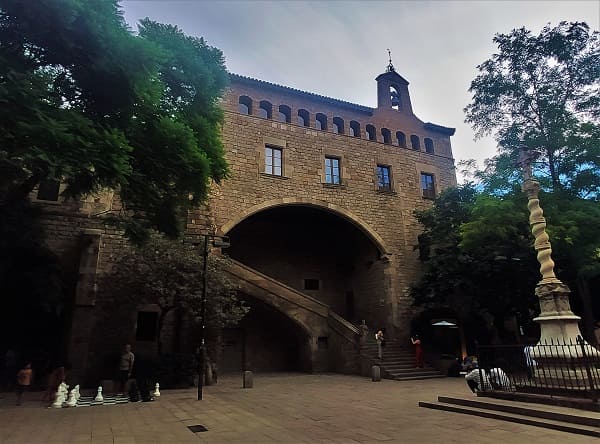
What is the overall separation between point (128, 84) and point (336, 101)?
1551cm

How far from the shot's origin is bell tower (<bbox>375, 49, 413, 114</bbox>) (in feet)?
82.0

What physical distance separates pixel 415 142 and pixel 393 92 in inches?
145

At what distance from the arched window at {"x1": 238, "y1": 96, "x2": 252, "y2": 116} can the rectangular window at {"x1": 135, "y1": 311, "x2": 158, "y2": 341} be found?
10811 mm

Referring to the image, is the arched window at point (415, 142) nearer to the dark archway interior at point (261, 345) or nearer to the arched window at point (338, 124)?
the arched window at point (338, 124)

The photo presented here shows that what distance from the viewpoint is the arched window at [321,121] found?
22.2 metres

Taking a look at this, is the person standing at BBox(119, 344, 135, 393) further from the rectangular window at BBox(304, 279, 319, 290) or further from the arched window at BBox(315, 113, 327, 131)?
the arched window at BBox(315, 113, 327, 131)

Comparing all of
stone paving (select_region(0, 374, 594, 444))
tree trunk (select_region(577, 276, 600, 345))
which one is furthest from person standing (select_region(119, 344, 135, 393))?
tree trunk (select_region(577, 276, 600, 345))

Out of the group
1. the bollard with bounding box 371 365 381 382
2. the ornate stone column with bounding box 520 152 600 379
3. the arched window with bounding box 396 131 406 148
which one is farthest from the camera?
the arched window with bounding box 396 131 406 148

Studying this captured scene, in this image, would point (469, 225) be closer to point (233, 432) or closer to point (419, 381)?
point (419, 381)

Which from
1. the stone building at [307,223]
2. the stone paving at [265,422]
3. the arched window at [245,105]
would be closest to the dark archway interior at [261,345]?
the stone building at [307,223]

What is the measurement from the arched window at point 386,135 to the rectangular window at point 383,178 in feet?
5.40

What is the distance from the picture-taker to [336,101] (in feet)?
74.1

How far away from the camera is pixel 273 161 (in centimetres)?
2050

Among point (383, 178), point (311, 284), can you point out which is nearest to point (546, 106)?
point (383, 178)
